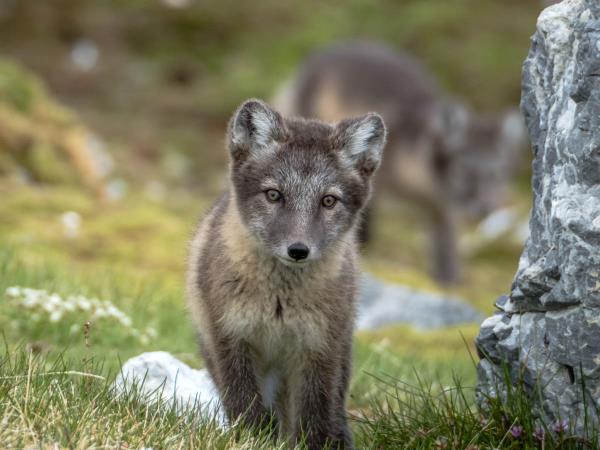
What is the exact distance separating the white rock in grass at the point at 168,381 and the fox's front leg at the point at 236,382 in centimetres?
8

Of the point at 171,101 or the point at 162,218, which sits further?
the point at 171,101

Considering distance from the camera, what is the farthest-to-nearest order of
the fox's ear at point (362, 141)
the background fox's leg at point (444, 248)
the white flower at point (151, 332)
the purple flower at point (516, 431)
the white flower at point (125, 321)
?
the background fox's leg at point (444, 248) < the white flower at point (151, 332) < the white flower at point (125, 321) < the fox's ear at point (362, 141) < the purple flower at point (516, 431)

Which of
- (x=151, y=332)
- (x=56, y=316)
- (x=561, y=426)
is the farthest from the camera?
(x=151, y=332)

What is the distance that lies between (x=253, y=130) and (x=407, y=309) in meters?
5.73

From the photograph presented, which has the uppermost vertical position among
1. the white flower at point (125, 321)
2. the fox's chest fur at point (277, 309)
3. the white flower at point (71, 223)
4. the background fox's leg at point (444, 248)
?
the background fox's leg at point (444, 248)

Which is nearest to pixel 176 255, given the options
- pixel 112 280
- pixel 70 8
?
pixel 112 280

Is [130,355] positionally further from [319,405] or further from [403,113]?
[403,113]

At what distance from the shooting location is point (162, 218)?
12.1 meters

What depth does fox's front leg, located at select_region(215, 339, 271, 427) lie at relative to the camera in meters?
5.43

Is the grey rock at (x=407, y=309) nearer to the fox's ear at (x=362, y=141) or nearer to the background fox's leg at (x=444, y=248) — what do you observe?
the background fox's leg at (x=444, y=248)

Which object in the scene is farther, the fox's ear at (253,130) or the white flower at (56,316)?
the white flower at (56,316)

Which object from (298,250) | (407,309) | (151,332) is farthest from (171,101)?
(298,250)

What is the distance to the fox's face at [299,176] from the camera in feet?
17.6

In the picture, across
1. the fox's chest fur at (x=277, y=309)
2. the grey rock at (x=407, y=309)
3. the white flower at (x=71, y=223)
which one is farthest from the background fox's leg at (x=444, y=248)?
the fox's chest fur at (x=277, y=309)
